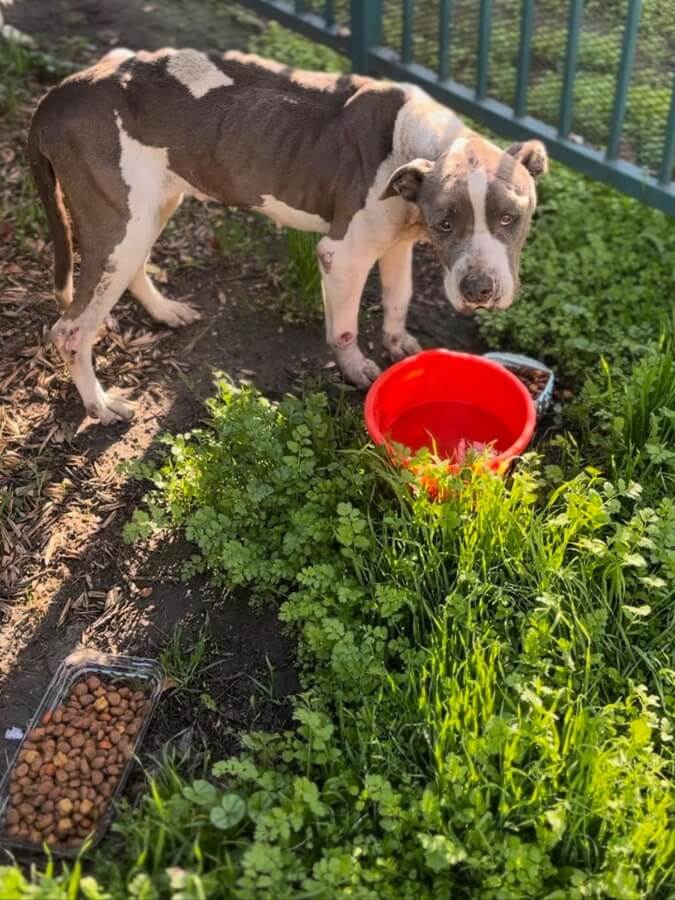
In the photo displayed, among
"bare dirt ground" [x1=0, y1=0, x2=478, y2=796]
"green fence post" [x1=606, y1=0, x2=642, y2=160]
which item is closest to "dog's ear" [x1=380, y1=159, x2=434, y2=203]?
"bare dirt ground" [x1=0, y1=0, x2=478, y2=796]

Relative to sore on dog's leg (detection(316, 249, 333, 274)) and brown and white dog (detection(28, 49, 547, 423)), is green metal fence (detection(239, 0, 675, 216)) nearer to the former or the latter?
brown and white dog (detection(28, 49, 547, 423))

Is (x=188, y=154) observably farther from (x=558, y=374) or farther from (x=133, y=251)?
(x=558, y=374)

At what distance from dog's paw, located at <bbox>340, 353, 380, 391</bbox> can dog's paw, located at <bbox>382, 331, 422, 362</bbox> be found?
8.6 inches

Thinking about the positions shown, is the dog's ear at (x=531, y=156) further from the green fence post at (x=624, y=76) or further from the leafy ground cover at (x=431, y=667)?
the green fence post at (x=624, y=76)

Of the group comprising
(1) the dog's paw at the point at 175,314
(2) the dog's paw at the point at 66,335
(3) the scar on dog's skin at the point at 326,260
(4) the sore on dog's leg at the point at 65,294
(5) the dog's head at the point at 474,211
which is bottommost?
(1) the dog's paw at the point at 175,314

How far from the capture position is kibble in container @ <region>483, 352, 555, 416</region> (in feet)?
13.8

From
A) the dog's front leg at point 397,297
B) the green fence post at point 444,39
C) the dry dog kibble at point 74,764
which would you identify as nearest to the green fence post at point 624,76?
the green fence post at point 444,39

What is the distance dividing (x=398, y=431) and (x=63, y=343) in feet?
4.57

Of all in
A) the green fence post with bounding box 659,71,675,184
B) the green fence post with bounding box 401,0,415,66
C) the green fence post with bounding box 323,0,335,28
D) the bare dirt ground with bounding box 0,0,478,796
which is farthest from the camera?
the green fence post with bounding box 323,0,335,28

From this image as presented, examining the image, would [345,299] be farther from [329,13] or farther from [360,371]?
[329,13]

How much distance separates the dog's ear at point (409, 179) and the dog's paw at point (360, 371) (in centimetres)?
91

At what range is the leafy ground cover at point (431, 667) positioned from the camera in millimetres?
2689

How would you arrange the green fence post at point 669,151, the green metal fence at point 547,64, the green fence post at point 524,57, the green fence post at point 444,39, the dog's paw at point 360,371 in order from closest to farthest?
the dog's paw at point 360,371 → the green fence post at point 669,151 → the green metal fence at point 547,64 → the green fence post at point 524,57 → the green fence post at point 444,39

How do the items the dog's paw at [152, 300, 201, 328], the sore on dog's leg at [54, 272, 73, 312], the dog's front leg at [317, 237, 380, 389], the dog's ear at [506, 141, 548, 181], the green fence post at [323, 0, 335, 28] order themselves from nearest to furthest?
the dog's ear at [506, 141, 548, 181] → the dog's front leg at [317, 237, 380, 389] → the sore on dog's leg at [54, 272, 73, 312] → the dog's paw at [152, 300, 201, 328] → the green fence post at [323, 0, 335, 28]
